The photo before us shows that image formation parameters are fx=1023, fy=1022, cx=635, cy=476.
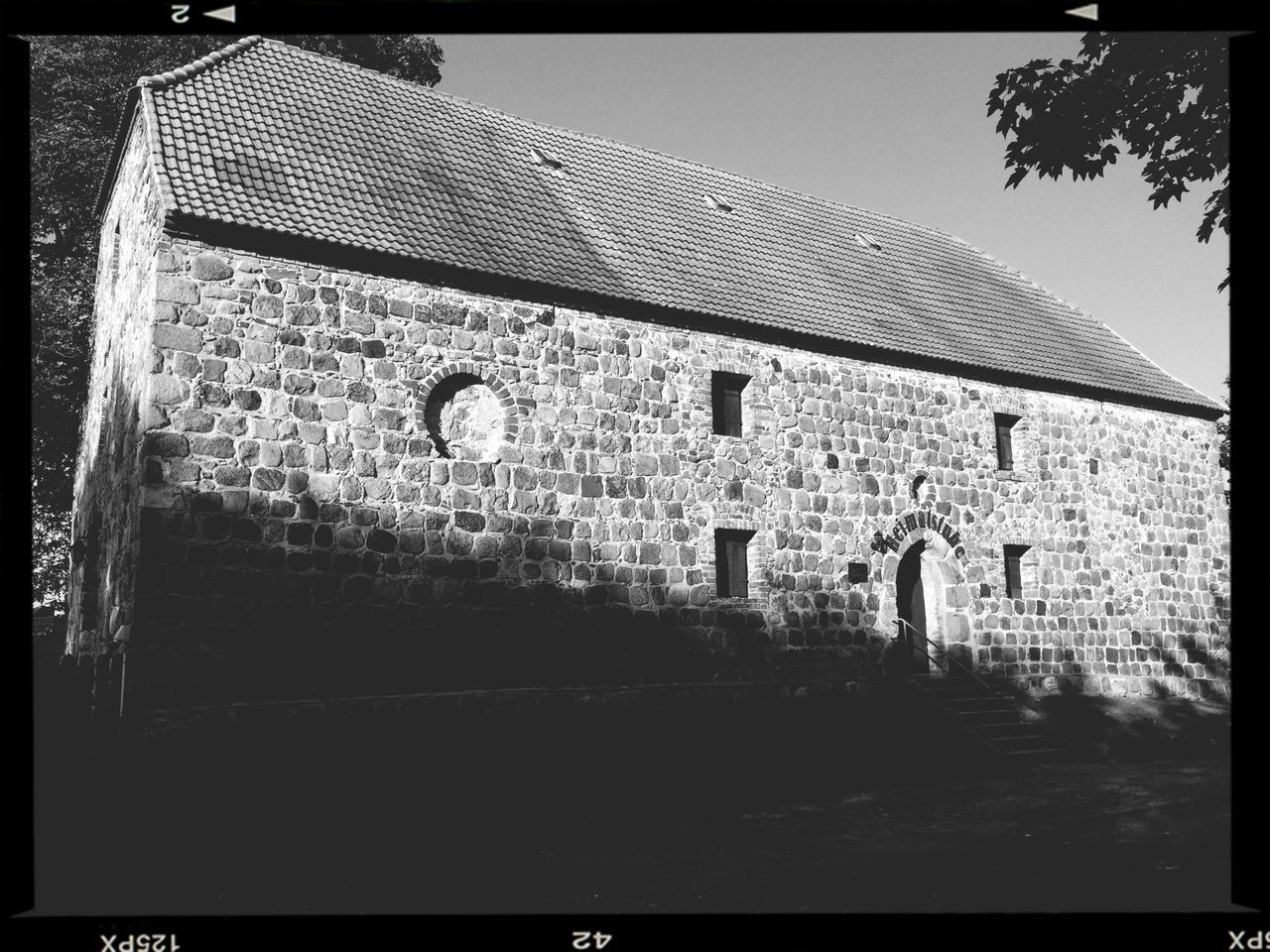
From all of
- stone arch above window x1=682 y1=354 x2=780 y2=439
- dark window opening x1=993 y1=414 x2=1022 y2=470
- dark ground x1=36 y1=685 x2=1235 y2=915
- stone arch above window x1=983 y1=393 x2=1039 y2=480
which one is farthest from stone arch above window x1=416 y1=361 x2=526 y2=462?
dark window opening x1=993 y1=414 x2=1022 y2=470

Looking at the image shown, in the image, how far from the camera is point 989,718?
45.8 feet

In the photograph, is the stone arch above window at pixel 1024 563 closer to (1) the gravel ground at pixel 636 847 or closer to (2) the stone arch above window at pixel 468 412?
(1) the gravel ground at pixel 636 847

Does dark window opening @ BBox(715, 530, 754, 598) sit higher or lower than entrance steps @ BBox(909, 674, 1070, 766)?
higher

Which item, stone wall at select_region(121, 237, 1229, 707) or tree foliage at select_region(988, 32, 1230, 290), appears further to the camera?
stone wall at select_region(121, 237, 1229, 707)

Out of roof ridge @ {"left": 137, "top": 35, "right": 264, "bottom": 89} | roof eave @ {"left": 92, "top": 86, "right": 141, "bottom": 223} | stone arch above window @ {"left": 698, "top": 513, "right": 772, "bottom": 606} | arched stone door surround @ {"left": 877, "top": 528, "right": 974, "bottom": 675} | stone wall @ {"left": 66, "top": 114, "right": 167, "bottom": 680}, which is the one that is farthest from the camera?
arched stone door surround @ {"left": 877, "top": 528, "right": 974, "bottom": 675}

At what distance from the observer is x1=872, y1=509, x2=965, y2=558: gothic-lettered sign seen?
14.4 m

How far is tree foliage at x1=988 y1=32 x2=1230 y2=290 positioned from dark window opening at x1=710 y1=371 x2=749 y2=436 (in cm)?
589

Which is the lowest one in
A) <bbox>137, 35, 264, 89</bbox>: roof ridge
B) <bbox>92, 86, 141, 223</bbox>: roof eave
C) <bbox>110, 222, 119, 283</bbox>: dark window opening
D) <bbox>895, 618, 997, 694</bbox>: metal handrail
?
<bbox>895, 618, 997, 694</bbox>: metal handrail

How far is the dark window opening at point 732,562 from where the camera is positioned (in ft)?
43.0

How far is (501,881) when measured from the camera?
698 centimetres

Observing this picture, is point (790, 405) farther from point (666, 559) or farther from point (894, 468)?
point (666, 559)

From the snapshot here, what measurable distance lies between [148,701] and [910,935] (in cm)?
818

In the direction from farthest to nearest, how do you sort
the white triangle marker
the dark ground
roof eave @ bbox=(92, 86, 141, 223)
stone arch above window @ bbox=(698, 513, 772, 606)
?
stone arch above window @ bbox=(698, 513, 772, 606), roof eave @ bbox=(92, 86, 141, 223), the dark ground, the white triangle marker

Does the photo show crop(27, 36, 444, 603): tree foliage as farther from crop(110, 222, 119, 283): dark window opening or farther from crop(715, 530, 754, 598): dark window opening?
crop(715, 530, 754, 598): dark window opening
